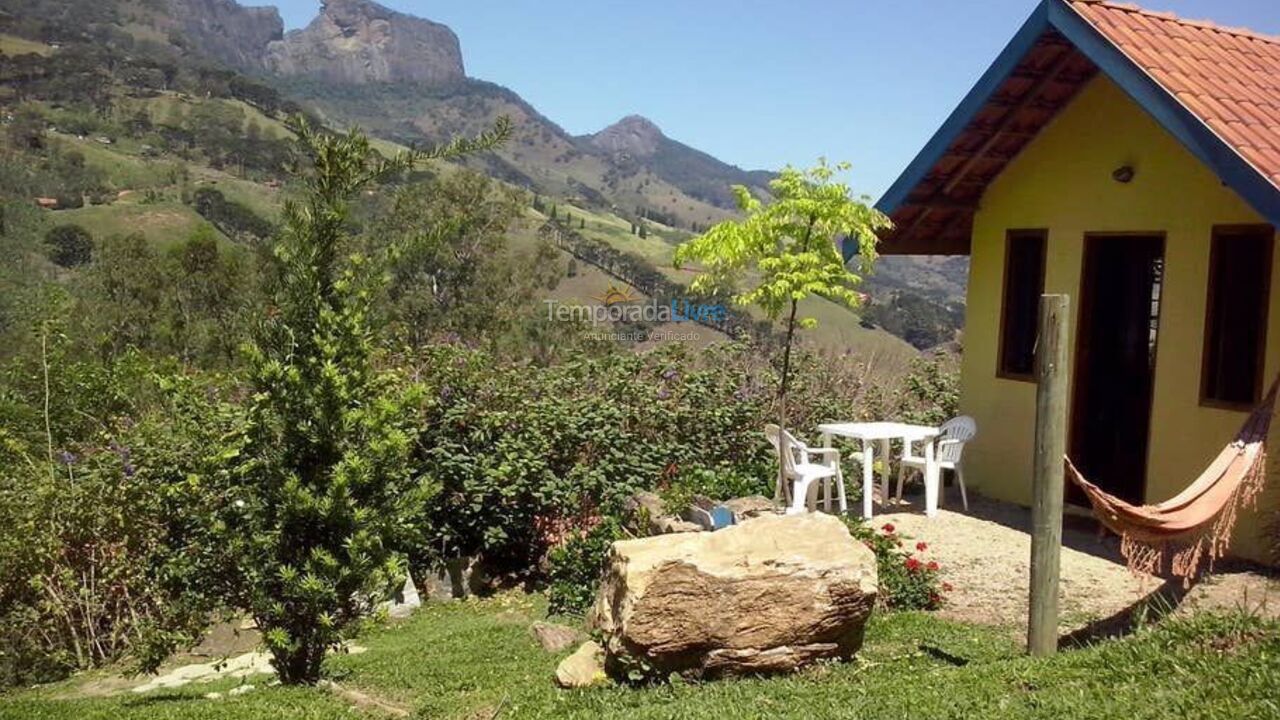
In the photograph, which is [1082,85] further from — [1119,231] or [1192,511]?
[1192,511]

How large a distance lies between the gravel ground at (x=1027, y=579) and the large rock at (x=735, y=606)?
5.16 feet

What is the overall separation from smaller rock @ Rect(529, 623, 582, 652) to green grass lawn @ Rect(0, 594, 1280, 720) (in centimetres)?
10

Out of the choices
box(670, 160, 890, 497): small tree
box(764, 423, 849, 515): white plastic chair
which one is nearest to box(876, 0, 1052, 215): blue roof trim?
Answer: box(670, 160, 890, 497): small tree

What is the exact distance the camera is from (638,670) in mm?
5645

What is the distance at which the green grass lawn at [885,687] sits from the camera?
453 cm

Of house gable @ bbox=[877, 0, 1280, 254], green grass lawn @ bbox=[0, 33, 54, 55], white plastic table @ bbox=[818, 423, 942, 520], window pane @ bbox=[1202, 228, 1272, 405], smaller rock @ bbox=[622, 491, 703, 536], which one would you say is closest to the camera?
house gable @ bbox=[877, 0, 1280, 254]

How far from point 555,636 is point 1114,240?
19.6ft

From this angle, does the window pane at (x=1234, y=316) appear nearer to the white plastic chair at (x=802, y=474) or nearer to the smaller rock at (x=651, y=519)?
the white plastic chair at (x=802, y=474)

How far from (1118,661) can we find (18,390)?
30.9 feet

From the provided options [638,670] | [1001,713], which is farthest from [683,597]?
[1001,713]

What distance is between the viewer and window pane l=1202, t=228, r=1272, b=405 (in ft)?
25.2

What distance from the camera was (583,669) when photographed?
5.84m

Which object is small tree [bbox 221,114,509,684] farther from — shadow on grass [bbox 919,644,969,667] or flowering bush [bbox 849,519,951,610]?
flowering bush [bbox 849,519,951,610]

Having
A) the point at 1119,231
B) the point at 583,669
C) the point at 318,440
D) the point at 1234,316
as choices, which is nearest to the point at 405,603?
the point at 583,669
